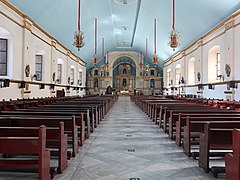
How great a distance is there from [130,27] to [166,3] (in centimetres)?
933

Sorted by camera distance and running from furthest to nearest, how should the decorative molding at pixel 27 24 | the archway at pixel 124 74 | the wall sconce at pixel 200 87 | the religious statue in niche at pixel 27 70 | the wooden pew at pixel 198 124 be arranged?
1. the archway at pixel 124 74
2. the wall sconce at pixel 200 87
3. the religious statue in niche at pixel 27 70
4. the decorative molding at pixel 27 24
5. the wooden pew at pixel 198 124

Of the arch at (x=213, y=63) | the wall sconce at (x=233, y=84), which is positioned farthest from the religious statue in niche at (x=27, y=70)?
the arch at (x=213, y=63)

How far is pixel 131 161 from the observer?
405 centimetres

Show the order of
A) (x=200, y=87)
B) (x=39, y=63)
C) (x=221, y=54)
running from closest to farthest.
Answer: (x=221, y=54) < (x=39, y=63) < (x=200, y=87)

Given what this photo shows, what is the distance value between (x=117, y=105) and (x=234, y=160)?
15.4 metres

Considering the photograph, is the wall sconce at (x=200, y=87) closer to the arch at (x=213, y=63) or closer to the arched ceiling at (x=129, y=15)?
the arch at (x=213, y=63)

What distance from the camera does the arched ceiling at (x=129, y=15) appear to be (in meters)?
12.4

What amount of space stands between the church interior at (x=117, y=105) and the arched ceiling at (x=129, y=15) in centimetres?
9

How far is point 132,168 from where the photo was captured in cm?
369

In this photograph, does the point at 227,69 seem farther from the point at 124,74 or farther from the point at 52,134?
the point at 124,74

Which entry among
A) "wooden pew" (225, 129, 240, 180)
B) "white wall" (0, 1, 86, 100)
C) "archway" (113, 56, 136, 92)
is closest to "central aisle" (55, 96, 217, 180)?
"wooden pew" (225, 129, 240, 180)

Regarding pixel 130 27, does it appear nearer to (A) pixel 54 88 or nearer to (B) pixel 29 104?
(A) pixel 54 88

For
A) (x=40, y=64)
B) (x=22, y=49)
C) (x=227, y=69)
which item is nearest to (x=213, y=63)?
(x=227, y=69)

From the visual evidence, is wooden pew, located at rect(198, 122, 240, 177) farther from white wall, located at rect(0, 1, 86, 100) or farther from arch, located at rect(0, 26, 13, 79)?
arch, located at rect(0, 26, 13, 79)
